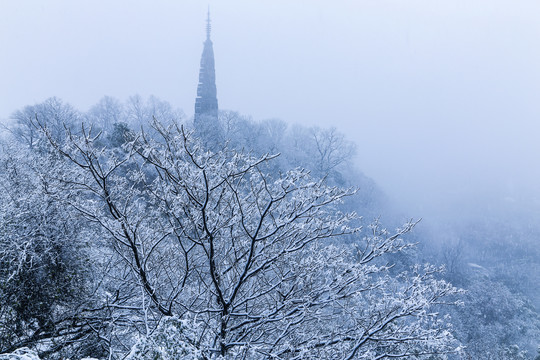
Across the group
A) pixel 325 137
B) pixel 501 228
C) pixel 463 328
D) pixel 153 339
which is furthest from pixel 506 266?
pixel 153 339

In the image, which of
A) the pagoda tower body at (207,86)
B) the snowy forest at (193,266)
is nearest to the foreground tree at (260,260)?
the snowy forest at (193,266)

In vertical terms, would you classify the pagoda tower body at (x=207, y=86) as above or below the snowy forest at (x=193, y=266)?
above

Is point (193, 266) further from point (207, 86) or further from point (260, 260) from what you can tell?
point (207, 86)

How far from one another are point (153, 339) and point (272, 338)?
113 inches

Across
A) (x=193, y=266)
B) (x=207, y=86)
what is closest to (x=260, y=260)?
(x=193, y=266)

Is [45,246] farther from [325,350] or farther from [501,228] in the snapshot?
[501,228]

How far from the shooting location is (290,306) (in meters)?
4.48

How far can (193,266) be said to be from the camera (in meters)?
4.66

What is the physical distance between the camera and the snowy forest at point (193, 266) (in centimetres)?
392

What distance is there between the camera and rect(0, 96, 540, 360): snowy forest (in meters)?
3.92

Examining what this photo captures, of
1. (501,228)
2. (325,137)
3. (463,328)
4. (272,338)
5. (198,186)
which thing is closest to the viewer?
(198,186)

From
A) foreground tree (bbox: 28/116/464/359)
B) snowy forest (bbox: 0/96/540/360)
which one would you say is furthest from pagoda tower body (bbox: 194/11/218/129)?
foreground tree (bbox: 28/116/464/359)

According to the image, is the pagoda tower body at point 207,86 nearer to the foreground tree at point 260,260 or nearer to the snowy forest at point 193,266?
the snowy forest at point 193,266

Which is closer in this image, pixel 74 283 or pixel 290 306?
pixel 290 306
